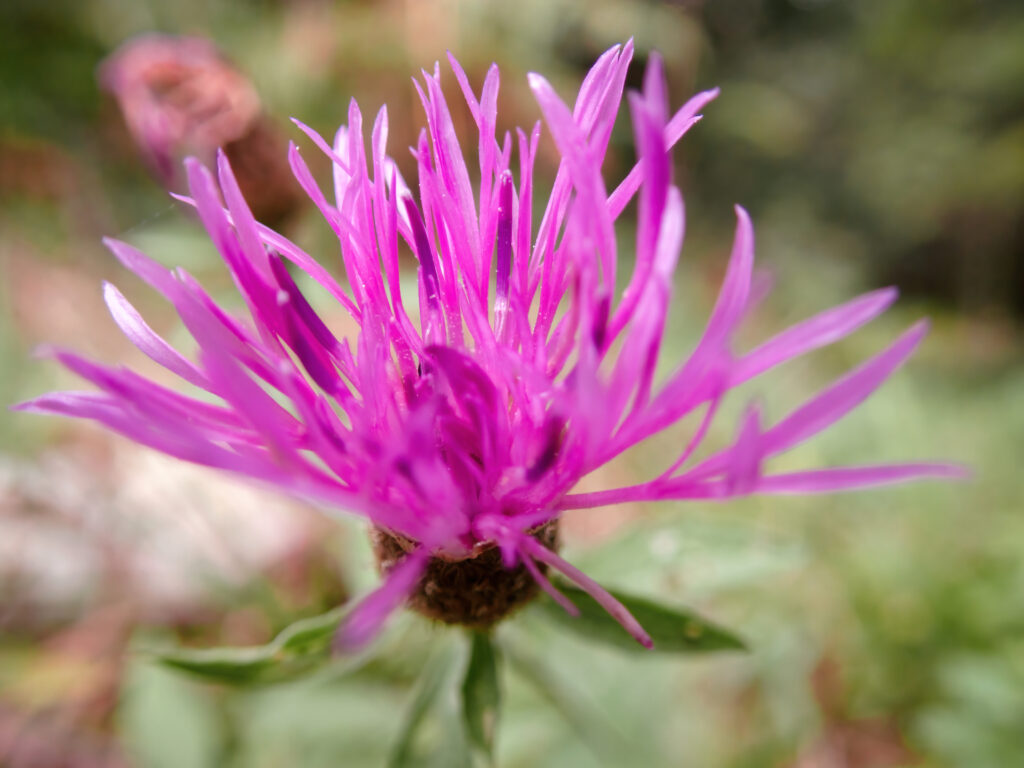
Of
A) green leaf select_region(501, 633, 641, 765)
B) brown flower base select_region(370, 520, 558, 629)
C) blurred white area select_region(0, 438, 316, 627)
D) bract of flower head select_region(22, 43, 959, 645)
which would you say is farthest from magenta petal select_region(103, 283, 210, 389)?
blurred white area select_region(0, 438, 316, 627)

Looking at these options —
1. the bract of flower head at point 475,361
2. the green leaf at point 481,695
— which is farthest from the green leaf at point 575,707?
the bract of flower head at point 475,361

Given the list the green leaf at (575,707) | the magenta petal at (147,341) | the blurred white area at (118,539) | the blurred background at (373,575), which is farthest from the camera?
the blurred white area at (118,539)

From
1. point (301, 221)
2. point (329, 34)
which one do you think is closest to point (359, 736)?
point (301, 221)

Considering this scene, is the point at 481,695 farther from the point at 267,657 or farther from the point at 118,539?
the point at 118,539

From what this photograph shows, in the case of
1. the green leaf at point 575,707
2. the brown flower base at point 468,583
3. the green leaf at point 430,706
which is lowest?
the green leaf at point 575,707

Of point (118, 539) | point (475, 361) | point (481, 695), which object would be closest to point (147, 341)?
point (475, 361)

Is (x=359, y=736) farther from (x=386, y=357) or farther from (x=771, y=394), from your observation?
(x=771, y=394)

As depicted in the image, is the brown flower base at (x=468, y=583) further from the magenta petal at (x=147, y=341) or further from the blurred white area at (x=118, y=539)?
the blurred white area at (x=118, y=539)
